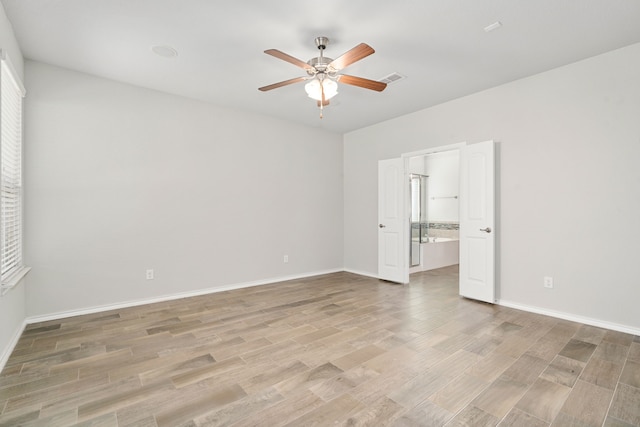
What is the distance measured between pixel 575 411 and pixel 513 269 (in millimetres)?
2250

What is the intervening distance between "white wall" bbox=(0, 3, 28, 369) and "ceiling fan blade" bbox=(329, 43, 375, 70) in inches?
101

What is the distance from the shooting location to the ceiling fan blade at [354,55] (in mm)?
2339

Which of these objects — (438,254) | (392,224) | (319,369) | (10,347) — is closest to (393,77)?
(392,224)

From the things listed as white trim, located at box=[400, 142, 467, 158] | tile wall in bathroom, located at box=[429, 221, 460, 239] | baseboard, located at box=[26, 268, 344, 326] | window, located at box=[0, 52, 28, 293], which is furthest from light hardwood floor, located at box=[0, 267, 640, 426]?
tile wall in bathroom, located at box=[429, 221, 460, 239]

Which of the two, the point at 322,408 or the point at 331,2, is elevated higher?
the point at 331,2

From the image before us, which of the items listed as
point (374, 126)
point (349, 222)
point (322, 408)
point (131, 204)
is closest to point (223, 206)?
point (131, 204)

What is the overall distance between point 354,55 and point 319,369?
7.95ft

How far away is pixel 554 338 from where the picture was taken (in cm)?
289

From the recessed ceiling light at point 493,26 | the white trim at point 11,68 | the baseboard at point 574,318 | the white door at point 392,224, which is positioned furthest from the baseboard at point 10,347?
the baseboard at point 574,318

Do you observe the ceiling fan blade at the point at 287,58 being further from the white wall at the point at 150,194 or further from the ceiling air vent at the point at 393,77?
the white wall at the point at 150,194

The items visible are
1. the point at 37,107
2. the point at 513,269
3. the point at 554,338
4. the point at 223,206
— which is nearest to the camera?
the point at 554,338

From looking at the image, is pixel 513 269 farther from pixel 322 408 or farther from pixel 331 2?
pixel 331 2

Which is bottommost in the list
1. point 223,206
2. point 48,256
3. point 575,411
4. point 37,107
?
point 575,411

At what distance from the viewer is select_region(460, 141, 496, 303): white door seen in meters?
3.96
